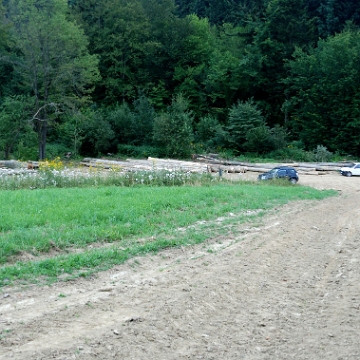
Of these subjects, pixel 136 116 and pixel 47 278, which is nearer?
pixel 47 278

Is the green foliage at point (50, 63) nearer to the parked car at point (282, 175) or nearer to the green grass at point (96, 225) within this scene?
the parked car at point (282, 175)

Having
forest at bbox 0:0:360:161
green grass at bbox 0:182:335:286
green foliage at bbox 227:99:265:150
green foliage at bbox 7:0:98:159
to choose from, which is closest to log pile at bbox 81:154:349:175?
forest at bbox 0:0:360:161

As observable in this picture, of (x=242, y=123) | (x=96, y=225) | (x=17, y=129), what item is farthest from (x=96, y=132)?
(x=96, y=225)

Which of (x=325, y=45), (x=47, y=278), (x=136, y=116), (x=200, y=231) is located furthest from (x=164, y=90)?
(x=47, y=278)

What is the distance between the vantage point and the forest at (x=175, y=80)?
49.1 metres

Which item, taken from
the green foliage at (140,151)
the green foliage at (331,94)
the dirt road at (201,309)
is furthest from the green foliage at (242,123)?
the dirt road at (201,309)

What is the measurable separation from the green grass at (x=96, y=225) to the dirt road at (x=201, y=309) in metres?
0.52

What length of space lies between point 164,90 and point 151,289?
192 ft

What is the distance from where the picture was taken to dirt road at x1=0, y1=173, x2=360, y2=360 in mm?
6391

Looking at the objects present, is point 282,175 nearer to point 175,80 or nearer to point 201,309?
point 201,309

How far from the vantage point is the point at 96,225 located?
1245cm

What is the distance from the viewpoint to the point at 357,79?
2048 inches

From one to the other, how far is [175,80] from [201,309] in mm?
60553

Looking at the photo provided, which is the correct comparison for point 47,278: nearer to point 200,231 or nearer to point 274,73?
point 200,231
